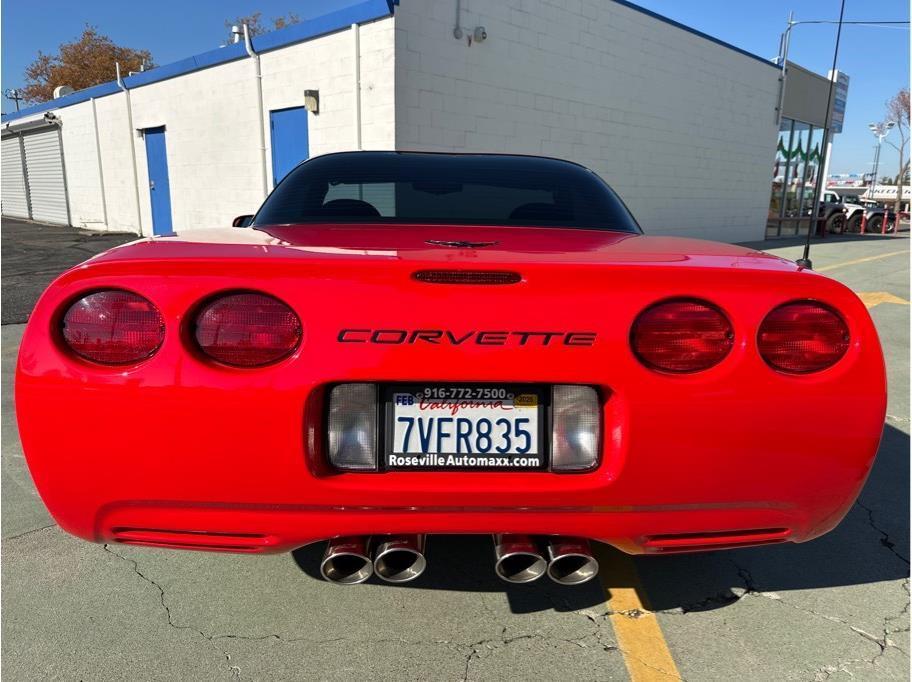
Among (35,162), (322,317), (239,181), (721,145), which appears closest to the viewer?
(322,317)

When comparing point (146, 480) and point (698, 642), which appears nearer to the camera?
point (146, 480)

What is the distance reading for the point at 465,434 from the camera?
5.12 feet

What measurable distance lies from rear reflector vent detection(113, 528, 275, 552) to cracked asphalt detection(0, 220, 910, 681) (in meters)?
0.40

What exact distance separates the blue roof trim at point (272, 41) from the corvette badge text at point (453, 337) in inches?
332

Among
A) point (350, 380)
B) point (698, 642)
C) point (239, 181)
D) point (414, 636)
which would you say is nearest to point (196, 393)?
point (350, 380)

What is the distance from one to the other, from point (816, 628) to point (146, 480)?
202 cm

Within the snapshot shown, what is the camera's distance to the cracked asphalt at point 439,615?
1.75m

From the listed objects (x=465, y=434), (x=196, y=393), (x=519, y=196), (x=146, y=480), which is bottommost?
(x=146, y=480)

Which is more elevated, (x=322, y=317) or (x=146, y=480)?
(x=322, y=317)

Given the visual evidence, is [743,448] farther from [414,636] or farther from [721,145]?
[721,145]

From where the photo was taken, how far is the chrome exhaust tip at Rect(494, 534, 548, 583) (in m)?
1.62

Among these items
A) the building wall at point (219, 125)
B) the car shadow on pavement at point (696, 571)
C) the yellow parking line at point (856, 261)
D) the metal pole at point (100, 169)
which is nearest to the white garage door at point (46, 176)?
the building wall at point (219, 125)

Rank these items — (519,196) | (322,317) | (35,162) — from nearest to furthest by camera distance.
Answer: (322,317) < (519,196) < (35,162)

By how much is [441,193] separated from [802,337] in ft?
5.10
